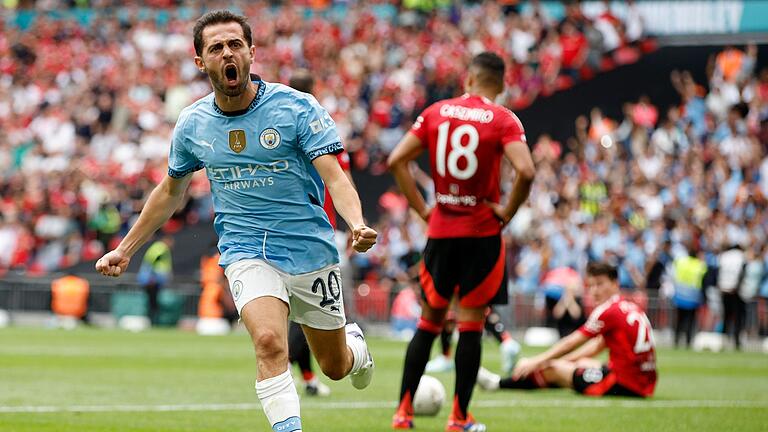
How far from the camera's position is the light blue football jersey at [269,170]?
7.48 metres

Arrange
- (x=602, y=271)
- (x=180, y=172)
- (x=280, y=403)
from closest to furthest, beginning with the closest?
1. (x=280, y=403)
2. (x=180, y=172)
3. (x=602, y=271)

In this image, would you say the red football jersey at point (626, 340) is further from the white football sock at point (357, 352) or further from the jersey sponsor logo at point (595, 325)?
the white football sock at point (357, 352)

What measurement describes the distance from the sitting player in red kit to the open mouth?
6.14 meters

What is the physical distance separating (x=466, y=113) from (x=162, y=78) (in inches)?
1066

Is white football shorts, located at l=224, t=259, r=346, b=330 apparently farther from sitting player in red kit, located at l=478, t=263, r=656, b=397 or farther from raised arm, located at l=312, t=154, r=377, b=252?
sitting player in red kit, located at l=478, t=263, r=656, b=397

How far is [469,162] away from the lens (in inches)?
392

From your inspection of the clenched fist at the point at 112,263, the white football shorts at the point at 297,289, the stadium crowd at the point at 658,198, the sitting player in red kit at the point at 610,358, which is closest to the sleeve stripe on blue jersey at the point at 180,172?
the clenched fist at the point at 112,263

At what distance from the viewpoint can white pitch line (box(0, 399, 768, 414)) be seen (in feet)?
37.0

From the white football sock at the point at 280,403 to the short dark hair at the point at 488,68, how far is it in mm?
3633

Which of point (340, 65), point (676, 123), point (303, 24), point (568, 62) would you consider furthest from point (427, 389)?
point (303, 24)

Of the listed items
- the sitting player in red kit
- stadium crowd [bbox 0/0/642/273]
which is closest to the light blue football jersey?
the sitting player in red kit

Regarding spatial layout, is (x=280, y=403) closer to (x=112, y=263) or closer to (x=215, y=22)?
(x=112, y=263)

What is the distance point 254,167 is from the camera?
752 centimetres

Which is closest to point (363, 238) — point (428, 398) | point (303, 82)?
point (428, 398)
